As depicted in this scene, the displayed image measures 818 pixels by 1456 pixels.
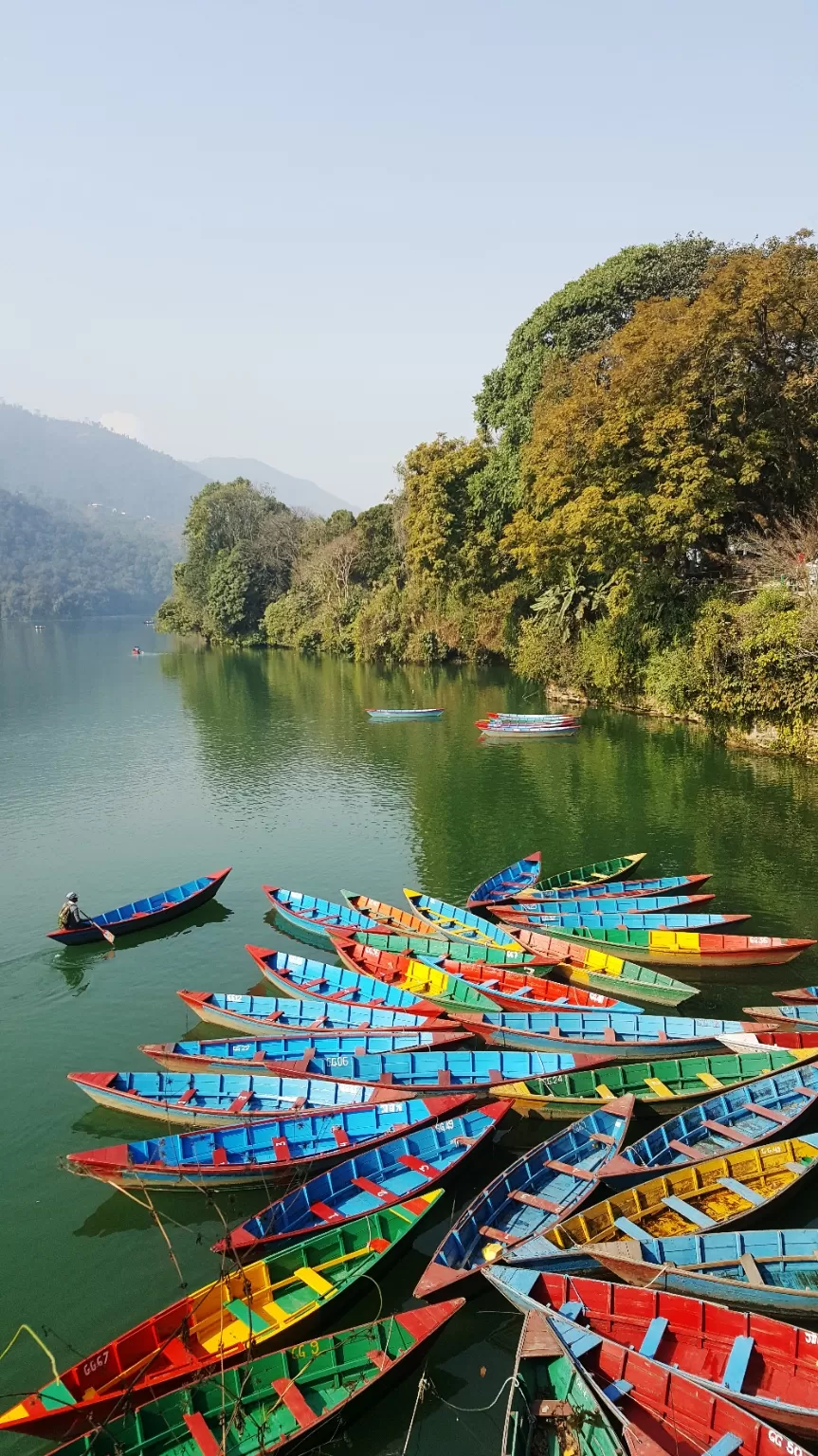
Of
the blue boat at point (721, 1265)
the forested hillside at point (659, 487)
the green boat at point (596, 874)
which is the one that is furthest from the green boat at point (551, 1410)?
the forested hillside at point (659, 487)

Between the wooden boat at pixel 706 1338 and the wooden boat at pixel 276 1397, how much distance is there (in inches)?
55.3

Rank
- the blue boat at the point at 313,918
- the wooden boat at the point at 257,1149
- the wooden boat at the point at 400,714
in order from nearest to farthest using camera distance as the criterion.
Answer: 1. the wooden boat at the point at 257,1149
2. the blue boat at the point at 313,918
3. the wooden boat at the point at 400,714

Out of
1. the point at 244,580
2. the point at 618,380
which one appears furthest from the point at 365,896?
the point at 244,580

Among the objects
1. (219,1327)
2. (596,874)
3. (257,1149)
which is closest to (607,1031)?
(257,1149)

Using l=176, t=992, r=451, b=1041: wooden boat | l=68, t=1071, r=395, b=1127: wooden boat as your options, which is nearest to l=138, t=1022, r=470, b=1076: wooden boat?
l=176, t=992, r=451, b=1041: wooden boat

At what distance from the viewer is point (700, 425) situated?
38.0 metres

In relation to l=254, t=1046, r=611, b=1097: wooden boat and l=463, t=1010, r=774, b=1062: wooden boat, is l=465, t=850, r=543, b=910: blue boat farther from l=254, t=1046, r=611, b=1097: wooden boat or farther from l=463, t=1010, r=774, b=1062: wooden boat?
l=254, t=1046, r=611, b=1097: wooden boat

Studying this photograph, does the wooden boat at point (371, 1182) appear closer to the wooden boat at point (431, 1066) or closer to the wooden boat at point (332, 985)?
the wooden boat at point (431, 1066)

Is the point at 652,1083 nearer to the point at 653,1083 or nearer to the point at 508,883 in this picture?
the point at 653,1083

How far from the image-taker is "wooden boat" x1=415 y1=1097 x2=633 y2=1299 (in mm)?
10859

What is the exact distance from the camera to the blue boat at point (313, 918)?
21656 millimetres

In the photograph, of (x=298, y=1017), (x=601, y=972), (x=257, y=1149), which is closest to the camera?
(x=257, y=1149)

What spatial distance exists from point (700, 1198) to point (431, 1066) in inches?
191

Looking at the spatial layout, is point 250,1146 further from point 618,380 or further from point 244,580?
point 244,580
